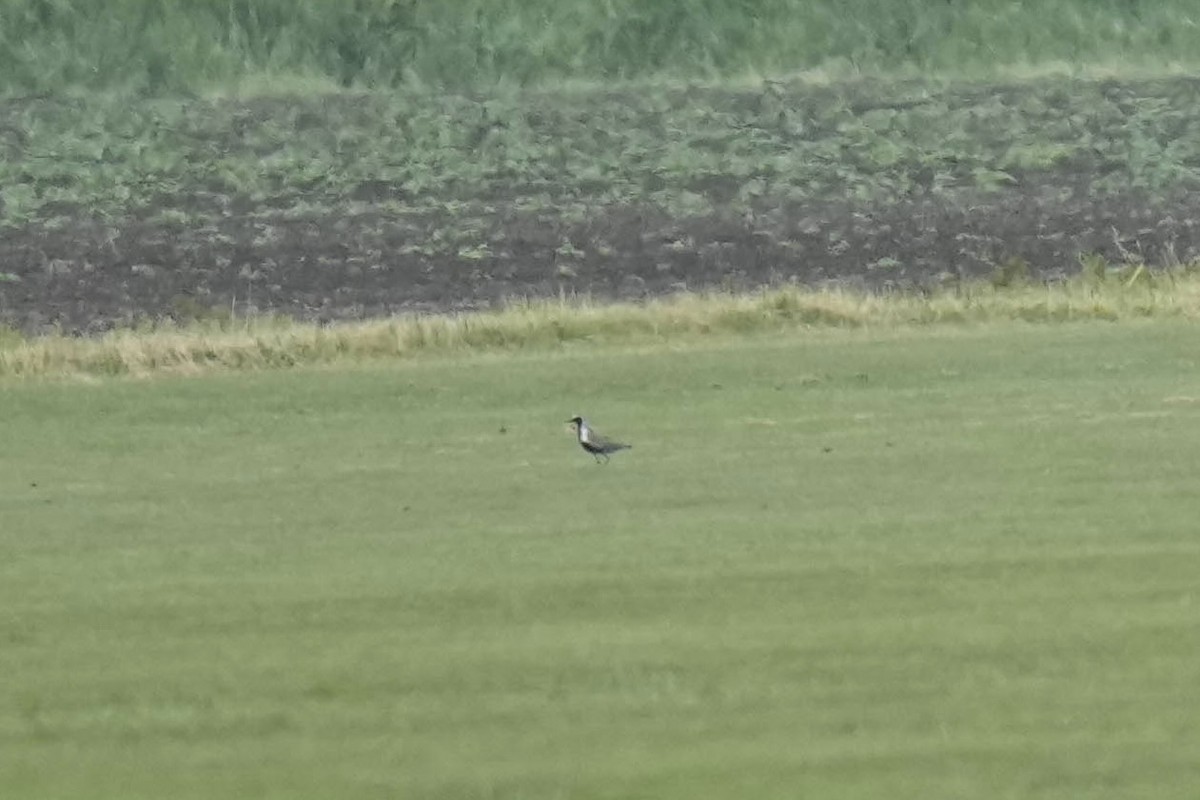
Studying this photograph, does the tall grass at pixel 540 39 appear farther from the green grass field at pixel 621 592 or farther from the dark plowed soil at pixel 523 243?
the green grass field at pixel 621 592

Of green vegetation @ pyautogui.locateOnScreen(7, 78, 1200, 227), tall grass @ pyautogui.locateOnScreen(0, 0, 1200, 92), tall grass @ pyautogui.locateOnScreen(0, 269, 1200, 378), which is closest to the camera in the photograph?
tall grass @ pyautogui.locateOnScreen(0, 269, 1200, 378)

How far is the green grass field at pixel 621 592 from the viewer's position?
8188 mm

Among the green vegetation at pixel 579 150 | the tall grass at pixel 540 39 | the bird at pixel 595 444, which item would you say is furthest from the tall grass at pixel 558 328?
the tall grass at pixel 540 39

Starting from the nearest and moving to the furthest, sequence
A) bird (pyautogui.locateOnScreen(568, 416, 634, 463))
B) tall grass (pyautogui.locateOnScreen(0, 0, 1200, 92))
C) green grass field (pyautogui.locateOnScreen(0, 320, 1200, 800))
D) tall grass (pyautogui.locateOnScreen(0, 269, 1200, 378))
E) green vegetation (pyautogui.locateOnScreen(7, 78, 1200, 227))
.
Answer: green grass field (pyautogui.locateOnScreen(0, 320, 1200, 800))
bird (pyautogui.locateOnScreen(568, 416, 634, 463))
tall grass (pyautogui.locateOnScreen(0, 269, 1200, 378))
green vegetation (pyautogui.locateOnScreen(7, 78, 1200, 227))
tall grass (pyautogui.locateOnScreen(0, 0, 1200, 92))

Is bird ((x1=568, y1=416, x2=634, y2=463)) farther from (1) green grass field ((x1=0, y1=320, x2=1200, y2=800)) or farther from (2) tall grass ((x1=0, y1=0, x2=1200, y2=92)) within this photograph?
(2) tall grass ((x1=0, y1=0, x2=1200, y2=92))

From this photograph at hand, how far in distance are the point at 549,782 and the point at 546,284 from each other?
26.1 meters

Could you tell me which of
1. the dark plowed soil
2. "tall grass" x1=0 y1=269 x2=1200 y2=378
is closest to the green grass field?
"tall grass" x1=0 y1=269 x2=1200 y2=378

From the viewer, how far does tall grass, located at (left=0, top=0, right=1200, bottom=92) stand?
165ft

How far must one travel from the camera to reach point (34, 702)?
30.9 feet

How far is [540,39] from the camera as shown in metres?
52.0

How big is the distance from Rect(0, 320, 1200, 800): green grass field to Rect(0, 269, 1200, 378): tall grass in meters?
3.39

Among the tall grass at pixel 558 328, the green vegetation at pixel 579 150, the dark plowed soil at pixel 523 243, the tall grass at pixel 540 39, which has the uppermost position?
the tall grass at pixel 540 39

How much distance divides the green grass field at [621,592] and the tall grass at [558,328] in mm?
3389

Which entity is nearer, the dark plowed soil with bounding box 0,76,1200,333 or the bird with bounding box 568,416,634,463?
the bird with bounding box 568,416,634,463
